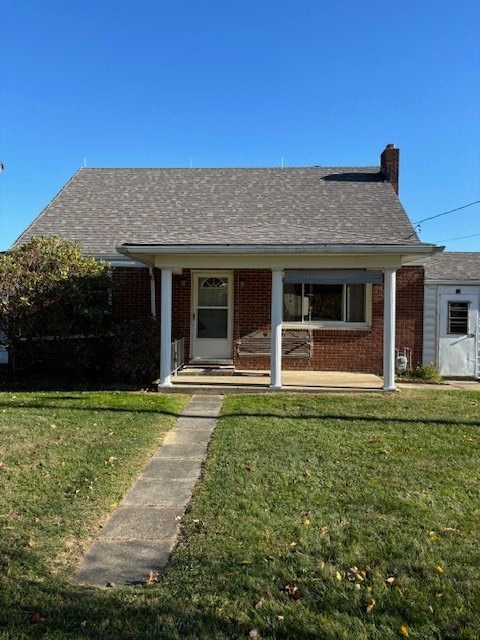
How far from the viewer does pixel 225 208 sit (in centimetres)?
1336

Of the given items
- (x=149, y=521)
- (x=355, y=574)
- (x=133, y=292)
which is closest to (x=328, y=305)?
(x=133, y=292)

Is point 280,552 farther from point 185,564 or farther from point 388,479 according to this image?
point 388,479

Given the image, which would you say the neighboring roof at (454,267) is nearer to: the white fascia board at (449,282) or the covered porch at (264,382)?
the white fascia board at (449,282)

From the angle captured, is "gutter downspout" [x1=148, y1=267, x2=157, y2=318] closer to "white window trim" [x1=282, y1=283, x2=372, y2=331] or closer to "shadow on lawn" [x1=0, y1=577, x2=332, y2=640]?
"white window trim" [x1=282, y1=283, x2=372, y2=331]

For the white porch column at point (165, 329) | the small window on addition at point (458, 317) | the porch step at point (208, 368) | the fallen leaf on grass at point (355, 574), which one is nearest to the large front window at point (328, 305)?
the porch step at point (208, 368)

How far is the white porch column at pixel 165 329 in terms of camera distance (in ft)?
32.8

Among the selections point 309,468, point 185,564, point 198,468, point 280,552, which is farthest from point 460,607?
point 198,468

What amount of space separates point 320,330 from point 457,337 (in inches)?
150

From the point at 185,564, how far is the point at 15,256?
8.50 meters

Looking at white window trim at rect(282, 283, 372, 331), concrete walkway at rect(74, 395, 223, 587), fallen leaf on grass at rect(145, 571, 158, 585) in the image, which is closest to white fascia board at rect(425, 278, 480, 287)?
white window trim at rect(282, 283, 372, 331)

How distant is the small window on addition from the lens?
13.5 m

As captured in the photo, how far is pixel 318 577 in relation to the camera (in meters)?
3.23

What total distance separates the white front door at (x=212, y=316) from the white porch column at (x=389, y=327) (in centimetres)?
418

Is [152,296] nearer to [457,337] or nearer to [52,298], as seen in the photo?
[52,298]
